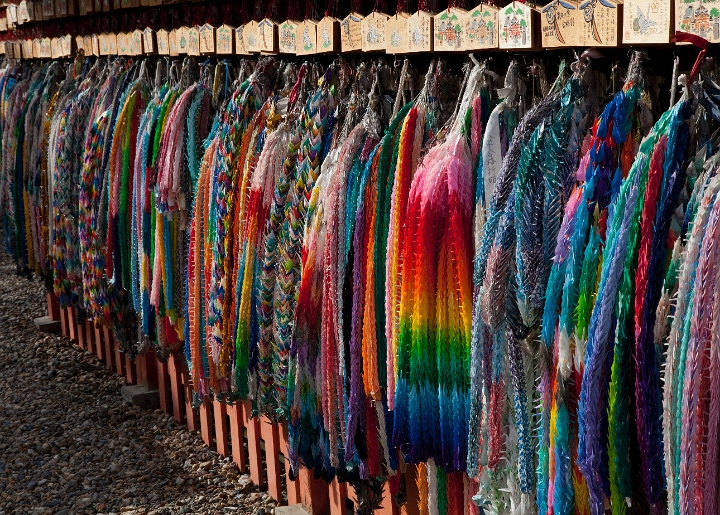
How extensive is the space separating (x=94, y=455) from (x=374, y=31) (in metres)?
2.47

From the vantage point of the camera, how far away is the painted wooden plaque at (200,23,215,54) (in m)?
3.36

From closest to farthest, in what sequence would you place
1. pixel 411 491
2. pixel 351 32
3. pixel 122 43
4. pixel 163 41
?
1. pixel 351 32
2. pixel 411 491
3. pixel 163 41
4. pixel 122 43

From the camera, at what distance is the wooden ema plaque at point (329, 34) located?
8.45 ft

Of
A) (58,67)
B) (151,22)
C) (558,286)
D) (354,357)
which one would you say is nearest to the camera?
(558,286)

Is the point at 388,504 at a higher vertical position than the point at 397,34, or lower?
lower

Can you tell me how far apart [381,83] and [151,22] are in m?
1.92

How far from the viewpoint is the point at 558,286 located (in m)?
1.69

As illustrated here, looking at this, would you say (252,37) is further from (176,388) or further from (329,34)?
(176,388)

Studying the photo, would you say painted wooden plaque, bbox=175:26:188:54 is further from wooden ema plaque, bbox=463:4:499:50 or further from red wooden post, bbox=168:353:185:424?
wooden ema plaque, bbox=463:4:499:50

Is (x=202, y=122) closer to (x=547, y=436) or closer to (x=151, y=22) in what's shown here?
(x=151, y=22)

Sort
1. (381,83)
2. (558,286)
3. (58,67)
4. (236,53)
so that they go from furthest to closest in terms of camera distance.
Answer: (58,67)
(236,53)
(381,83)
(558,286)

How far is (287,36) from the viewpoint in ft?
9.27

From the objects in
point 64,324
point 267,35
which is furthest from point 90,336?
point 267,35

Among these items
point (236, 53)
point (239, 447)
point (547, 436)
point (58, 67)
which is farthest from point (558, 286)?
point (58, 67)
